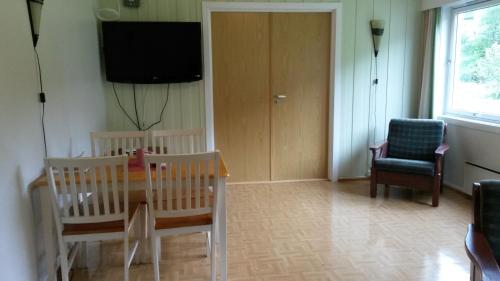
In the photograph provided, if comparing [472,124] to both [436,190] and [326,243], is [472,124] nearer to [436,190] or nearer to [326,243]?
[436,190]

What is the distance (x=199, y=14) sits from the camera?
14.4 ft

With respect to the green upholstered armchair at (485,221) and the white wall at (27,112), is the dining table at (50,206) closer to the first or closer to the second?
the white wall at (27,112)

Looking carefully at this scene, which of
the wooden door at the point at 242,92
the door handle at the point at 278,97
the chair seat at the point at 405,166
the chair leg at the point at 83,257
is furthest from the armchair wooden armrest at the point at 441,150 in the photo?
the chair leg at the point at 83,257

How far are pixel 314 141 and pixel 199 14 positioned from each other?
2.00m

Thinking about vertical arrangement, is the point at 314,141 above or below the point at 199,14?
below

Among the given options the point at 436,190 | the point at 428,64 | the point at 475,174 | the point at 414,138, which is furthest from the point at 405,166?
the point at 428,64

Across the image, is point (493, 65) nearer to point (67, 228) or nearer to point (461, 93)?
point (461, 93)

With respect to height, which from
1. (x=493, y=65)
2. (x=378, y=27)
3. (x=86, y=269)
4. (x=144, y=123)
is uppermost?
(x=378, y=27)

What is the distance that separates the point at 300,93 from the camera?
4.81 metres

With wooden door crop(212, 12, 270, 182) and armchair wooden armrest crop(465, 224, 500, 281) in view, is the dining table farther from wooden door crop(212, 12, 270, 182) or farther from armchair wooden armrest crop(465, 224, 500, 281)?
wooden door crop(212, 12, 270, 182)

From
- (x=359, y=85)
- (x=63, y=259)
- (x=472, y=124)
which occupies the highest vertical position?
(x=359, y=85)

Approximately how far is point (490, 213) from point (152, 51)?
340 cm

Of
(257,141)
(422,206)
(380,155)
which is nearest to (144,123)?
(257,141)

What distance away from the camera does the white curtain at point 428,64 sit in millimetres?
4590
